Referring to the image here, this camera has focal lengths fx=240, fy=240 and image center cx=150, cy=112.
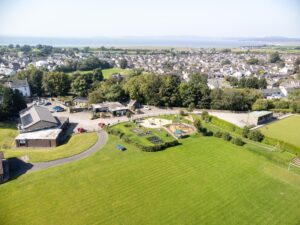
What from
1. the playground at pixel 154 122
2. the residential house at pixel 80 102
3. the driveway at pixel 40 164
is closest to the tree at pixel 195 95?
the playground at pixel 154 122

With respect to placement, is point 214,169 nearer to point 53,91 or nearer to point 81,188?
point 81,188

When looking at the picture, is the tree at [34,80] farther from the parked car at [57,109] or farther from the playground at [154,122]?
the playground at [154,122]

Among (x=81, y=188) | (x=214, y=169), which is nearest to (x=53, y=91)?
(x=81, y=188)

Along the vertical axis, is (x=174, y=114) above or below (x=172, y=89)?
below

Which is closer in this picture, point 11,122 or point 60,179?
point 60,179

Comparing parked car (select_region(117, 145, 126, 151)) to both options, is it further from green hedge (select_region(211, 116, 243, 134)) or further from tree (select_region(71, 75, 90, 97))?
tree (select_region(71, 75, 90, 97))

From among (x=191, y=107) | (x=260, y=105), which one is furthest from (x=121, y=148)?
(x=260, y=105)
